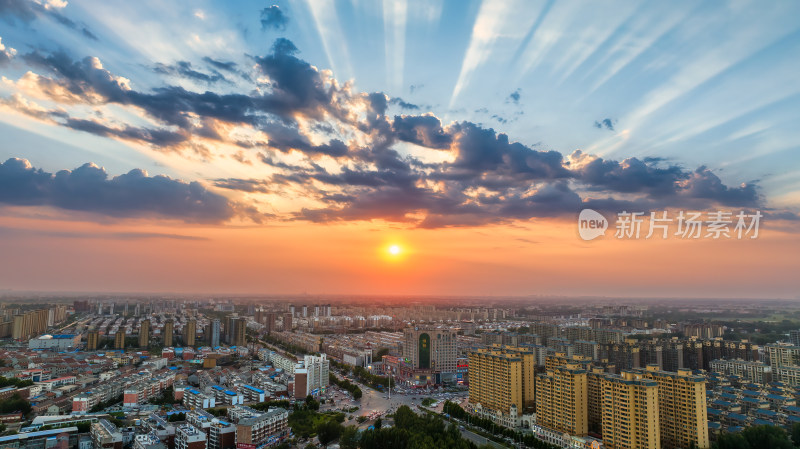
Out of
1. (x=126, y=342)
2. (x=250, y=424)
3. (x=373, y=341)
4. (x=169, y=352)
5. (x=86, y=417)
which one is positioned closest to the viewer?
(x=250, y=424)

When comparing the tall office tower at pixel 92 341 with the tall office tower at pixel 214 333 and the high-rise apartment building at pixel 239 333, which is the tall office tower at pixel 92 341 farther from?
the high-rise apartment building at pixel 239 333

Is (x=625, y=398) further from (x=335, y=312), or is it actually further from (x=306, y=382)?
(x=335, y=312)

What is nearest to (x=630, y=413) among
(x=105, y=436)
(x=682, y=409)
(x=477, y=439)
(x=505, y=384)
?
(x=682, y=409)

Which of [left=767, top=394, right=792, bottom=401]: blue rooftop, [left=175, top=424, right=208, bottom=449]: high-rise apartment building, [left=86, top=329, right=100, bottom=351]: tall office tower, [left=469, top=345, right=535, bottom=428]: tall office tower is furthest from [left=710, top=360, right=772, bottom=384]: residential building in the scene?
[left=86, top=329, right=100, bottom=351]: tall office tower

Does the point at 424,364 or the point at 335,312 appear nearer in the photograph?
the point at 424,364

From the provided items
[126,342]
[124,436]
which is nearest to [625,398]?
[124,436]
